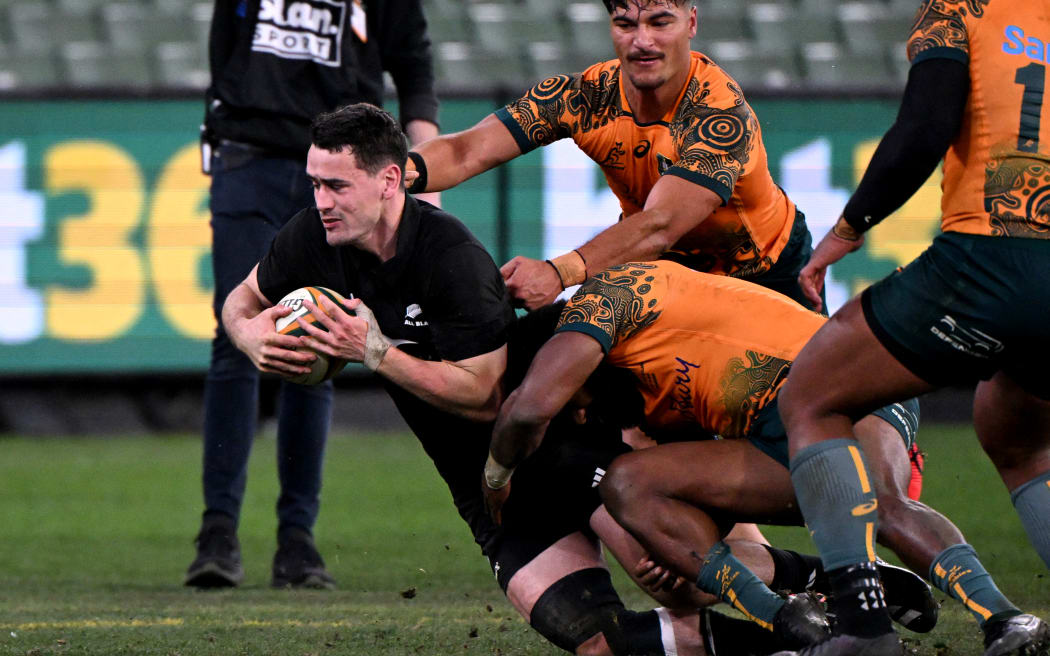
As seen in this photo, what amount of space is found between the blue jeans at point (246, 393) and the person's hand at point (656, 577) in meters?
1.61

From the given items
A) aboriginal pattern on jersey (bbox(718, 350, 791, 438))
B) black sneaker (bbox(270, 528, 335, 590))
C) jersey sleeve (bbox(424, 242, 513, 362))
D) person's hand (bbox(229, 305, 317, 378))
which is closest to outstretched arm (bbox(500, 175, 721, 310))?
jersey sleeve (bbox(424, 242, 513, 362))

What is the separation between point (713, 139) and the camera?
166 inches

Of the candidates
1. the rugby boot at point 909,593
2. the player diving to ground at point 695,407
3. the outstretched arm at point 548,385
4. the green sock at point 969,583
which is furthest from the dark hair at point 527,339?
the green sock at point 969,583

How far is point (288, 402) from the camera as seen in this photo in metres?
5.21

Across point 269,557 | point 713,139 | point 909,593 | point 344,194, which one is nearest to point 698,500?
point 909,593

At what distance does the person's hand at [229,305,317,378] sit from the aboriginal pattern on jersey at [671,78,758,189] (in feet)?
3.96

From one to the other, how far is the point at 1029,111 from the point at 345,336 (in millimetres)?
1732

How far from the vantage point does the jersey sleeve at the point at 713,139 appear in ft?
13.6

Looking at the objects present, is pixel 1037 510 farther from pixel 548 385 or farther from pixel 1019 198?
pixel 548 385

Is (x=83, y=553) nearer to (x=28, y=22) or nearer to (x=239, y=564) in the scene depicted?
(x=239, y=564)

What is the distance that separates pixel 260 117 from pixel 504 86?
4.26m

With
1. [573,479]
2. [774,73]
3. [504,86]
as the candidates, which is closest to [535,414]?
[573,479]

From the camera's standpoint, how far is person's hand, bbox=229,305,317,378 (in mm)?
3844

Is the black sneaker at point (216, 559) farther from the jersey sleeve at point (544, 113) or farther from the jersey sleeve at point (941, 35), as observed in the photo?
the jersey sleeve at point (941, 35)
